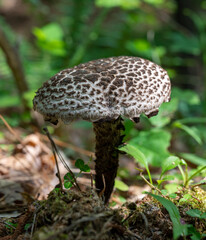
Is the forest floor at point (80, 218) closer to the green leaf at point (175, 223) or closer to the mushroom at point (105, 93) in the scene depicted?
the green leaf at point (175, 223)

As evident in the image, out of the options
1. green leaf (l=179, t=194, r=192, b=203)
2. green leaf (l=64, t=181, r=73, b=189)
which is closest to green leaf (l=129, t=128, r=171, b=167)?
green leaf (l=179, t=194, r=192, b=203)

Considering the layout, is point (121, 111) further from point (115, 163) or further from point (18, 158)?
point (18, 158)

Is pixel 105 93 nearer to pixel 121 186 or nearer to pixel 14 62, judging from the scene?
pixel 121 186

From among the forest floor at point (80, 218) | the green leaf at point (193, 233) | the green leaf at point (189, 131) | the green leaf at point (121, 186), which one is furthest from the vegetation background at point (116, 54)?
the green leaf at point (193, 233)

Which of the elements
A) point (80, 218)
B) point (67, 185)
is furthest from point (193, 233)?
point (67, 185)

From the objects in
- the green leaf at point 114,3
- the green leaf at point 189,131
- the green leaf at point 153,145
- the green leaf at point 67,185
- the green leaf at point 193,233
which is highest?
the green leaf at point 114,3

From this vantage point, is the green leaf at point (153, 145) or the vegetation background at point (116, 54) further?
the vegetation background at point (116, 54)

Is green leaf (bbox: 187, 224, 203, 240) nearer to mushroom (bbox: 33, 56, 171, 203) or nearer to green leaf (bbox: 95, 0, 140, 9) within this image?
mushroom (bbox: 33, 56, 171, 203)
